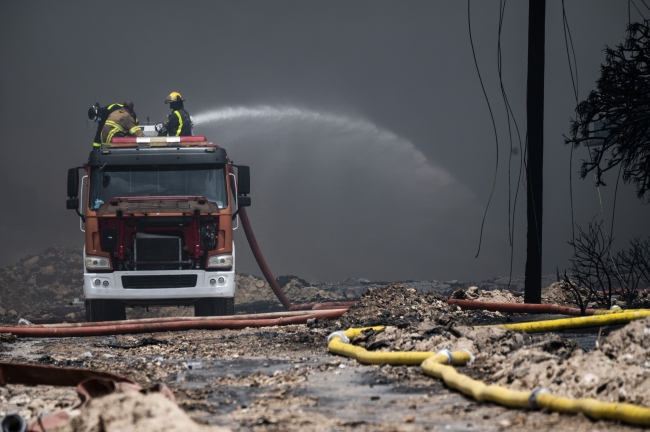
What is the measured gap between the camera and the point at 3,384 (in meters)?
5.74

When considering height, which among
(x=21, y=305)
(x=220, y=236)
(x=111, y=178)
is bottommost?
(x=21, y=305)

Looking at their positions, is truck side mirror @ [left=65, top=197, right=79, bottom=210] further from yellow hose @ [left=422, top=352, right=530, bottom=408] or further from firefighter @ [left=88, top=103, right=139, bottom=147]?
yellow hose @ [left=422, top=352, right=530, bottom=408]

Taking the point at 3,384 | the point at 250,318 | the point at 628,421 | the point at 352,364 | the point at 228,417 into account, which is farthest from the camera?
the point at 250,318

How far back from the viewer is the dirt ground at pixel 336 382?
12.5ft

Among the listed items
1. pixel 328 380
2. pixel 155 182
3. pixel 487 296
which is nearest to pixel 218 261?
pixel 155 182

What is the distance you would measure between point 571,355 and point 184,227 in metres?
8.53

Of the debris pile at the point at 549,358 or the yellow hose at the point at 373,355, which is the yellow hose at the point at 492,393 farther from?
the debris pile at the point at 549,358

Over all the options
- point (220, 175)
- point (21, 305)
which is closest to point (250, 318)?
point (220, 175)

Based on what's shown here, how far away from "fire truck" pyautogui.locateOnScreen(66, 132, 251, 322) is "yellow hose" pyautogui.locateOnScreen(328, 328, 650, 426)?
606 centimetres

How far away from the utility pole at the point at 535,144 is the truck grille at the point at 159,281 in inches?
219

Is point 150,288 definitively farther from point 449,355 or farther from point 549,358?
point 549,358

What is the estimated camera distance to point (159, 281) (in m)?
12.5

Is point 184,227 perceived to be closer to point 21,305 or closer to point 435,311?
point 435,311

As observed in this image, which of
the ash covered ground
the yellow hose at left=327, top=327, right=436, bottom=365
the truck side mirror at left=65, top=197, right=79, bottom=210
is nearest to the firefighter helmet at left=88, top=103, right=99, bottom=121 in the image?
the truck side mirror at left=65, top=197, right=79, bottom=210
